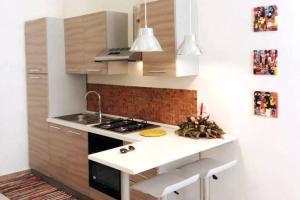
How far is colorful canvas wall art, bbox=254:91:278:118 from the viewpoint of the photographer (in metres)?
2.81

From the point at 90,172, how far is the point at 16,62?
1974 mm

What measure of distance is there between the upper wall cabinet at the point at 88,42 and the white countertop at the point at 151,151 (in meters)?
0.90

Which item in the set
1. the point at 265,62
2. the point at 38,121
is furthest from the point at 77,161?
the point at 265,62

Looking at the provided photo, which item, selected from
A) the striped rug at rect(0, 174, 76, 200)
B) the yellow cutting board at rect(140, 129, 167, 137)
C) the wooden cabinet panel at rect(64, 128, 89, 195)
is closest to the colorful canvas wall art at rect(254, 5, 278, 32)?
the yellow cutting board at rect(140, 129, 167, 137)

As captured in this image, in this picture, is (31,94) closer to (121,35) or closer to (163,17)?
(121,35)

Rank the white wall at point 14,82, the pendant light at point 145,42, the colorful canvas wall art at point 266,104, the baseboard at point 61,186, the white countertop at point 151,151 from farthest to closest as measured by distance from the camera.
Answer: the white wall at point 14,82 → the baseboard at point 61,186 → the colorful canvas wall art at point 266,104 → the pendant light at point 145,42 → the white countertop at point 151,151

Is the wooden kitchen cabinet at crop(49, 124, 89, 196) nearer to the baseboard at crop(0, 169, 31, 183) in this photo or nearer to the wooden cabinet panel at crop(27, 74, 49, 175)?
the wooden cabinet panel at crop(27, 74, 49, 175)

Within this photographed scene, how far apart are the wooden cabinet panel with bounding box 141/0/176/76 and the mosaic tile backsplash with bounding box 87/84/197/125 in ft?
1.30

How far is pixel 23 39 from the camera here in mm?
4746

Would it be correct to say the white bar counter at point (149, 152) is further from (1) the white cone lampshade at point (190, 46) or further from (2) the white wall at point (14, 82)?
(2) the white wall at point (14, 82)

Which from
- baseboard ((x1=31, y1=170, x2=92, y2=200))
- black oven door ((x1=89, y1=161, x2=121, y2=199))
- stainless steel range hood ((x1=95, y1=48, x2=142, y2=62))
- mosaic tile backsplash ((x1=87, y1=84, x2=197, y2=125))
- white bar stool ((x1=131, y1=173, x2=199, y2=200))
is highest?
stainless steel range hood ((x1=95, y1=48, x2=142, y2=62))

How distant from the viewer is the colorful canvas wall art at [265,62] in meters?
2.78

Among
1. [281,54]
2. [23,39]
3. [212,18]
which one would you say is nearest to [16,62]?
[23,39]

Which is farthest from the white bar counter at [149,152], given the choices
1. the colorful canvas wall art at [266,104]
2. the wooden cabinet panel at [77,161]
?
the wooden cabinet panel at [77,161]
